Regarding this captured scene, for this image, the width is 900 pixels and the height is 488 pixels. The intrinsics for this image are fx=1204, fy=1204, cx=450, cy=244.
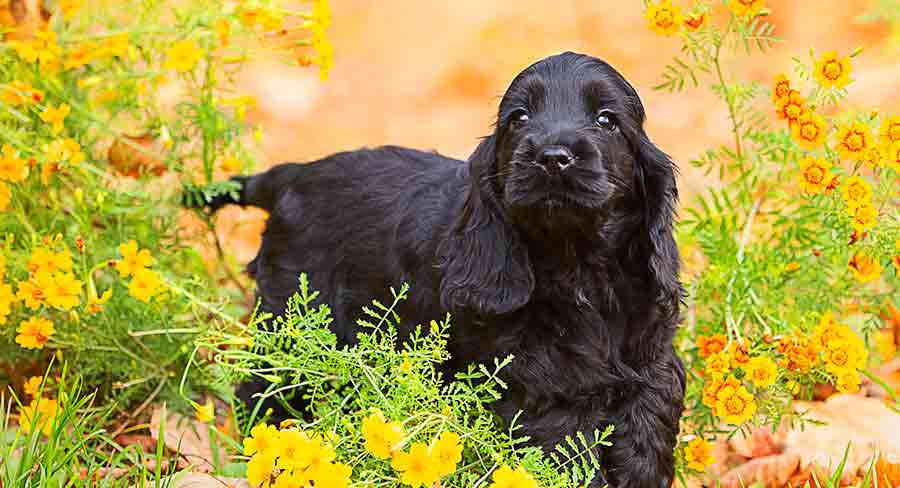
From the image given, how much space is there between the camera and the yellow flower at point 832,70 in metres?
3.27

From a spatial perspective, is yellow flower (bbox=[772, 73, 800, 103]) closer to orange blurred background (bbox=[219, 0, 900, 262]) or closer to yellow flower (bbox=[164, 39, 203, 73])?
yellow flower (bbox=[164, 39, 203, 73])

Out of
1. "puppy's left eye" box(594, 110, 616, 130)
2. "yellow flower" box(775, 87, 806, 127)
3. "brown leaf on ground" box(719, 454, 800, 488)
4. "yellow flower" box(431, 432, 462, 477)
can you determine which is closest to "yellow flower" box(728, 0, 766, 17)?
"yellow flower" box(775, 87, 806, 127)

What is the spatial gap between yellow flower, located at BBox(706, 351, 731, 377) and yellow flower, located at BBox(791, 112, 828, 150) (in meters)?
0.63

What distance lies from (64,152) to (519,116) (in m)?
1.54

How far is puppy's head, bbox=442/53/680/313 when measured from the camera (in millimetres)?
2729

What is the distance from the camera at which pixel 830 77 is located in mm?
3283

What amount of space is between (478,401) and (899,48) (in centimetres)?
459

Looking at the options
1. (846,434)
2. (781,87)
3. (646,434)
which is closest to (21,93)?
(646,434)

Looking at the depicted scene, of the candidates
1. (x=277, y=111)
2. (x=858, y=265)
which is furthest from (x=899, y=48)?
(x=277, y=111)

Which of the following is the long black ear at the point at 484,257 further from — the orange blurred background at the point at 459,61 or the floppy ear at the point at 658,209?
the orange blurred background at the point at 459,61

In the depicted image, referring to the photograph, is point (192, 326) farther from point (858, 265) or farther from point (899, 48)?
point (899, 48)

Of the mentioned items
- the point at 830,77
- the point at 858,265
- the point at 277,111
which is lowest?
the point at 277,111

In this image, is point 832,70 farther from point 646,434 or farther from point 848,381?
point 646,434

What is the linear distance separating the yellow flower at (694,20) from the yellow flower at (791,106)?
32 cm
